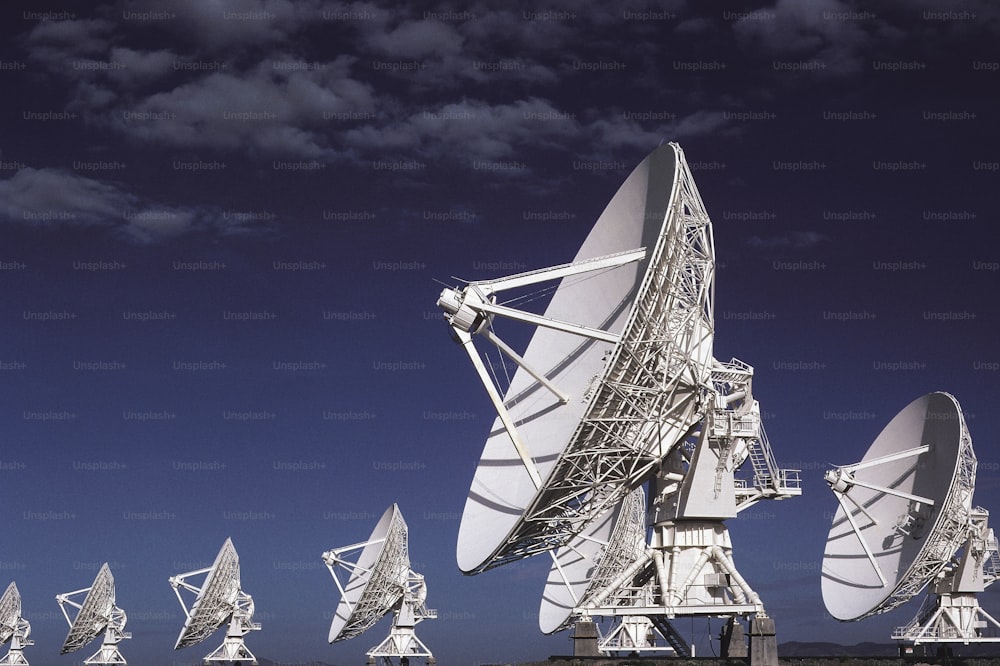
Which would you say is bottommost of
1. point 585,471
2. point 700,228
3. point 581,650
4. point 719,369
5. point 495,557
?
point 581,650

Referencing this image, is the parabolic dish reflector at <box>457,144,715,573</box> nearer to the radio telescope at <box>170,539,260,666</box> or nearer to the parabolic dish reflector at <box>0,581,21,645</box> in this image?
the radio telescope at <box>170,539,260,666</box>

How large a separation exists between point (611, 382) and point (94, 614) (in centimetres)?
5130

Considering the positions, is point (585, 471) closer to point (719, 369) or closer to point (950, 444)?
point (719, 369)

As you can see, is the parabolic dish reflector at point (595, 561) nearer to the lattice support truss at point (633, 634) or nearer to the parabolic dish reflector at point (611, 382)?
the lattice support truss at point (633, 634)

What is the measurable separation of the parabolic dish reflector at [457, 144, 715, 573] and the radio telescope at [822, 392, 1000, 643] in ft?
44.0

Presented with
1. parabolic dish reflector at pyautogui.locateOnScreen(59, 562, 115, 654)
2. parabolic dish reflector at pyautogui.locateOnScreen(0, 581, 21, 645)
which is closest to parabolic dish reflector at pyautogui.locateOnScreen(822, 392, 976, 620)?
parabolic dish reflector at pyautogui.locateOnScreen(59, 562, 115, 654)

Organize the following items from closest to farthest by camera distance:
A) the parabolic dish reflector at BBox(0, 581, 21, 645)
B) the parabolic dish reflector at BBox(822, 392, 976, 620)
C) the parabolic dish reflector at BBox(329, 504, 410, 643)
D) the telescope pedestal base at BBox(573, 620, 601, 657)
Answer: the telescope pedestal base at BBox(573, 620, 601, 657) → the parabolic dish reflector at BBox(822, 392, 976, 620) → the parabolic dish reflector at BBox(329, 504, 410, 643) → the parabolic dish reflector at BBox(0, 581, 21, 645)

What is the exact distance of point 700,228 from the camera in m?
27.9

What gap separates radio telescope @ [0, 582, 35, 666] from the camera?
2940 inches

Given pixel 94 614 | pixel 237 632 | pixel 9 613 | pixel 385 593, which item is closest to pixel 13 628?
pixel 9 613

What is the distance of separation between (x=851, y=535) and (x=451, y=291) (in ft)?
78.8

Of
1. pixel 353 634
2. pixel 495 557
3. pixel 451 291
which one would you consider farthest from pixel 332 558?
pixel 451 291

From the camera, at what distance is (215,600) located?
59.2 m

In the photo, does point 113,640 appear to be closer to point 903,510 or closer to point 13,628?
point 13,628
